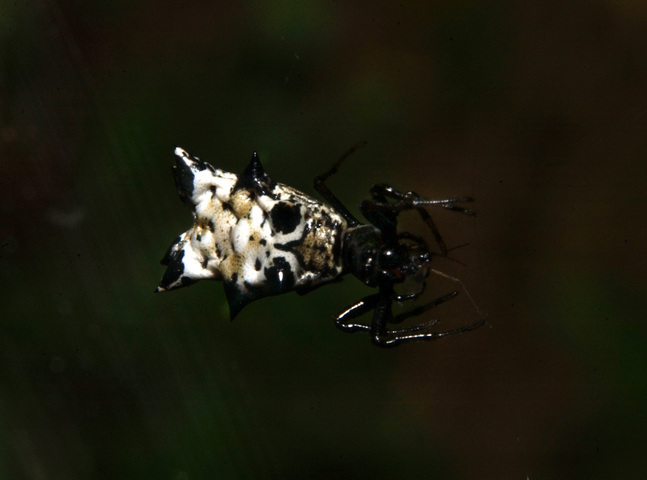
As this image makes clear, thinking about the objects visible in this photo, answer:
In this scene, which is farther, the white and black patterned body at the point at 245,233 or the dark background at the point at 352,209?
the dark background at the point at 352,209

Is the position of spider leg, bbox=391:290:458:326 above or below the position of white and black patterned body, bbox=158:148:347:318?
below

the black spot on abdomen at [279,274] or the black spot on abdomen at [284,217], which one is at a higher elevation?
the black spot on abdomen at [284,217]

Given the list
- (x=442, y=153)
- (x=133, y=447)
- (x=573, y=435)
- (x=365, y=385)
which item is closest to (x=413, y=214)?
(x=442, y=153)

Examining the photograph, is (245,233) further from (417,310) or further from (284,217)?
(417,310)

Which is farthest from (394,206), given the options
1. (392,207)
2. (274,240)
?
(274,240)

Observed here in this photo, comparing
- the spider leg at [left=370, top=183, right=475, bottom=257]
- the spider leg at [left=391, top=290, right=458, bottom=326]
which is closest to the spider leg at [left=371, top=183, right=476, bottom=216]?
the spider leg at [left=370, top=183, right=475, bottom=257]

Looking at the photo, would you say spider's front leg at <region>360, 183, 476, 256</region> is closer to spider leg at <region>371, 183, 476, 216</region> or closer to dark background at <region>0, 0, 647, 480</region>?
spider leg at <region>371, 183, 476, 216</region>

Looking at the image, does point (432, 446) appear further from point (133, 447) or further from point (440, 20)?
point (440, 20)

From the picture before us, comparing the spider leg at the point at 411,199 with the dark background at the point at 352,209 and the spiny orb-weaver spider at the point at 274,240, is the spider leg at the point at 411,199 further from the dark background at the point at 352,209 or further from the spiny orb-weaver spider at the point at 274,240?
the dark background at the point at 352,209

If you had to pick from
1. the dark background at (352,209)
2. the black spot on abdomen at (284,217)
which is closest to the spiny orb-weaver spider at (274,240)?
the black spot on abdomen at (284,217)
